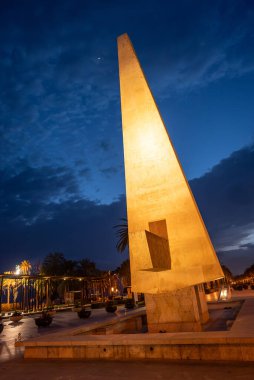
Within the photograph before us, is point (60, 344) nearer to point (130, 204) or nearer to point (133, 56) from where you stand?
point (130, 204)

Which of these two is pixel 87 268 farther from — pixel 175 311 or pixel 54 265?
pixel 175 311

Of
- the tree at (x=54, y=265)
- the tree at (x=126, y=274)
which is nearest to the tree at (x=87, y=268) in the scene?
the tree at (x=54, y=265)

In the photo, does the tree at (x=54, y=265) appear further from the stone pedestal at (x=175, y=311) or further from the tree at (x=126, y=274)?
the stone pedestal at (x=175, y=311)

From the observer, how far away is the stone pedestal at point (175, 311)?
950 cm

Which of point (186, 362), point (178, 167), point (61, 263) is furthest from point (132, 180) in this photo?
point (61, 263)

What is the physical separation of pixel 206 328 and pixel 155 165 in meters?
6.02

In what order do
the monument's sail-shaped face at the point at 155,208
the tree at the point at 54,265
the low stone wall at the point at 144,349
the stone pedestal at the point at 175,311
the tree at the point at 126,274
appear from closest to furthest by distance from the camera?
1. the low stone wall at the point at 144,349
2. the monument's sail-shaped face at the point at 155,208
3. the stone pedestal at the point at 175,311
4. the tree at the point at 126,274
5. the tree at the point at 54,265

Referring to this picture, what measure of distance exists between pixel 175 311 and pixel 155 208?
3.45 m

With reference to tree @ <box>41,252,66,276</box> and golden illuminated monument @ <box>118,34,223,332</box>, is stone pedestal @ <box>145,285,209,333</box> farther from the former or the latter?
tree @ <box>41,252,66,276</box>

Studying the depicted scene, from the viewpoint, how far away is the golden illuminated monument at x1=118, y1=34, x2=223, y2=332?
896cm

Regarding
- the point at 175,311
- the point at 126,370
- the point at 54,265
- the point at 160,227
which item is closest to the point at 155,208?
the point at 160,227

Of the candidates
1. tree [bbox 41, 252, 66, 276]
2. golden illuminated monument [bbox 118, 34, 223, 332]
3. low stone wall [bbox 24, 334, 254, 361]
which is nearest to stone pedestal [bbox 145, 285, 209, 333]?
golden illuminated monument [bbox 118, 34, 223, 332]

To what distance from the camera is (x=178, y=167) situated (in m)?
9.91

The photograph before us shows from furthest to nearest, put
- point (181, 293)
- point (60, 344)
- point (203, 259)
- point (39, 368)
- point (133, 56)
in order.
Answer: point (133, 56)
point (181, 293)
point (203, 259)
point (60, 344)
point (39, 368)
